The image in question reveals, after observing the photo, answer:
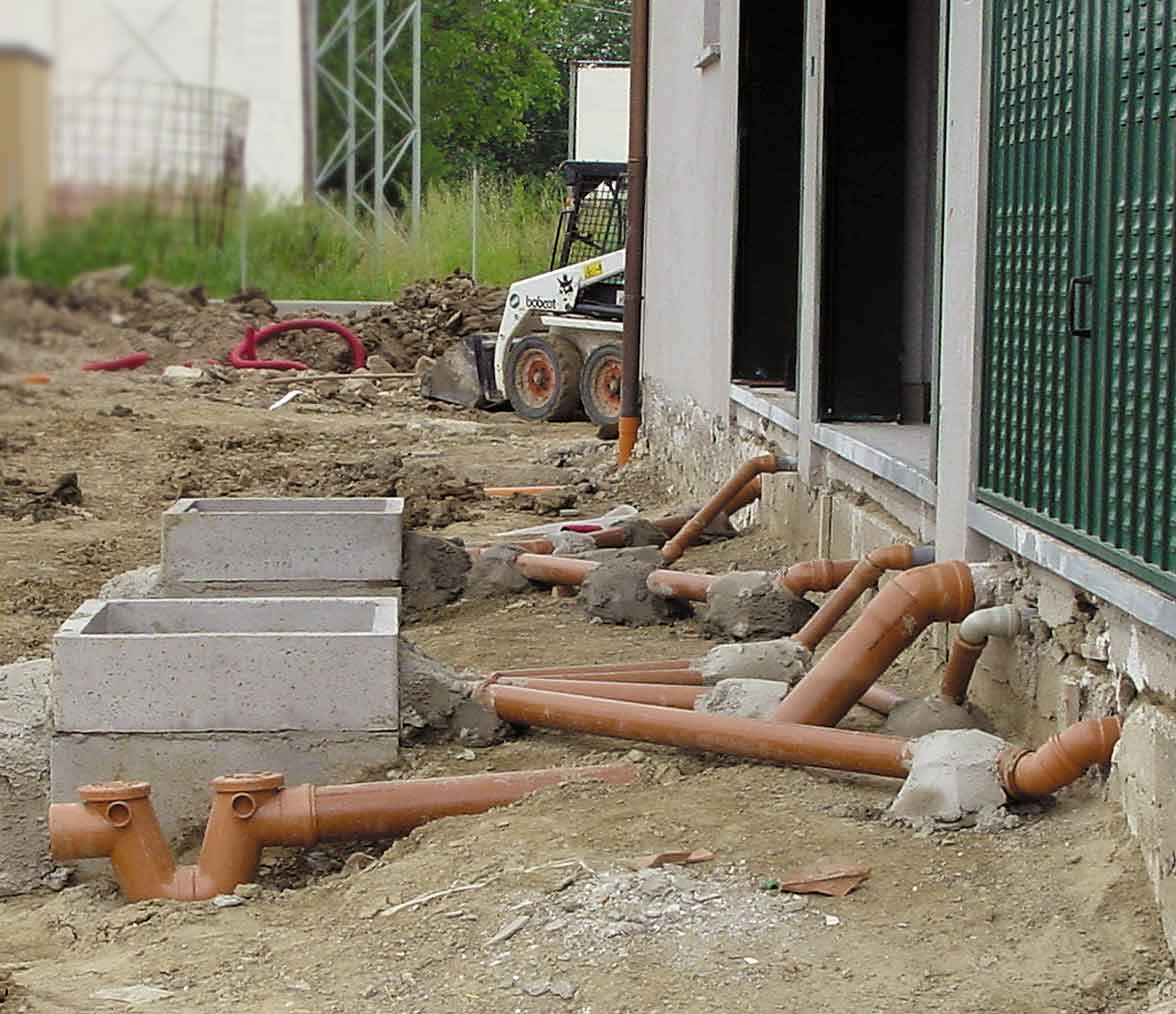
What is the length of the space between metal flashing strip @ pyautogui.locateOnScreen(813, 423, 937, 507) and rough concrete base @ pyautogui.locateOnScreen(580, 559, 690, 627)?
0.90m

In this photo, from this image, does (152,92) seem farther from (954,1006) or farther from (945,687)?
(945,687)

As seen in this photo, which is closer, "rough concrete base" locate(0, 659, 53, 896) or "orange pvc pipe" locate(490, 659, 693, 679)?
"rough concrete base" locate(0, 659, 53, 896)

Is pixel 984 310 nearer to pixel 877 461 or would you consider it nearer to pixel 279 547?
pixel 877 461

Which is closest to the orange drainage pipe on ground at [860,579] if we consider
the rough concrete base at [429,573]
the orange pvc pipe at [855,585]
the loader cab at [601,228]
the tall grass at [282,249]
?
the orange pvc pipe at [855,585]

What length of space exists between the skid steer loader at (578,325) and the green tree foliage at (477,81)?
1492 centimetres

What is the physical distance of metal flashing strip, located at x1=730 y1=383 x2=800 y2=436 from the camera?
25.5 ft

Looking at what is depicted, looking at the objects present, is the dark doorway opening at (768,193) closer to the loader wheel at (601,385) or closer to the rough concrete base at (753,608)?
the rough concrete base at (753,608)

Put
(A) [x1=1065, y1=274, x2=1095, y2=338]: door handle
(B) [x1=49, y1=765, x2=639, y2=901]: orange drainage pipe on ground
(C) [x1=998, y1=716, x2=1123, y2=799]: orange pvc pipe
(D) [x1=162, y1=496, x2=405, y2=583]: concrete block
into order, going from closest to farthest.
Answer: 1. (C) [x1=998, y1=716, x2=1123, y2=799]: orange pvc pipe
2. (A) [x1=1065, y1=274, x2=1095, y2=338]: door handle
3. (B) [x1=49, y1=765, x2=639, y2=901]: orange drainage pipe on ground
4. (D) [x1=162, y1=496, x2=405, y2=583]: concrete block

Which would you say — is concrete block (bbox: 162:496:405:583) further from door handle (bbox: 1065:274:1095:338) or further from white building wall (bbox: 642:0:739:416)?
door handle (bbox: 1065:274:1095:338)

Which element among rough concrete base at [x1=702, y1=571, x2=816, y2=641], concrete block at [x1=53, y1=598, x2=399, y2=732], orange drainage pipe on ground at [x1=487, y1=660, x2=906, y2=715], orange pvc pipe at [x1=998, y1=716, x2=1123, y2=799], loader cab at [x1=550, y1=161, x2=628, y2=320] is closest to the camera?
orange pvc pipe at [x1=998, y1=716, x2=1123, y2=799]

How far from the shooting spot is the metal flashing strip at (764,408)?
7.78 m

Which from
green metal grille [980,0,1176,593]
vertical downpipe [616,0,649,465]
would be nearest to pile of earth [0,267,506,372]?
green metal grille [980,0,1176,593]

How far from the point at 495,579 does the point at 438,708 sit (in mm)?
2778

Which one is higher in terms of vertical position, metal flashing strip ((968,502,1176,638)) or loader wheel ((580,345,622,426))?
loader wheel ((580,345,622,426))
